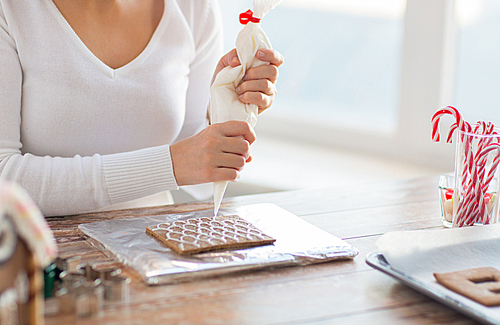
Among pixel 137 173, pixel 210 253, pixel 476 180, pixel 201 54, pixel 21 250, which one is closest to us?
pixel 21 250

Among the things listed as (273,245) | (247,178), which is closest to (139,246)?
(273,245)

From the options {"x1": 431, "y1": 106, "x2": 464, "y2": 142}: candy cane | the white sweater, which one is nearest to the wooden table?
the white sweater

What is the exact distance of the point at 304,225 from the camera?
0.93 meters

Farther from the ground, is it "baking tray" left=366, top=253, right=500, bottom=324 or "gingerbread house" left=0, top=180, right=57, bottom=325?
"gingerbread house" left=0, top=180, right=57, bottom=325

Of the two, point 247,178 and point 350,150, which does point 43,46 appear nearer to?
point 247,178

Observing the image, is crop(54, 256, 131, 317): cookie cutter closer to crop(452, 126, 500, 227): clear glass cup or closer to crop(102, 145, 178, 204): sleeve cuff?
crop(102, 145, 178, 204): sleeve cuff

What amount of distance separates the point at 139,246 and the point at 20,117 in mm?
500

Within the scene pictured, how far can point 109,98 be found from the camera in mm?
1186

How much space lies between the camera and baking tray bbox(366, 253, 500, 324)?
0.61 metres

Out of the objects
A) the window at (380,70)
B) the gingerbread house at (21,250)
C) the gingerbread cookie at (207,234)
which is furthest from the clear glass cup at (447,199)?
the window at (380,70)

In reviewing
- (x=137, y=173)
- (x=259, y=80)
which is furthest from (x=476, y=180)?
(x=137, y=173)

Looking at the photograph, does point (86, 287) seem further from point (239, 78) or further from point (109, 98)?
point (109, 98)

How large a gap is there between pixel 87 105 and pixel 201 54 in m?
0.35

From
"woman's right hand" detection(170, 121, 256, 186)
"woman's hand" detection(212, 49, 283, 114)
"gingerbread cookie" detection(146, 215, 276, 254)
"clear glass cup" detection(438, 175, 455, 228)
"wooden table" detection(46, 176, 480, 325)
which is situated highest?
"woman's hand" detection(212, 49, 283, 114)
